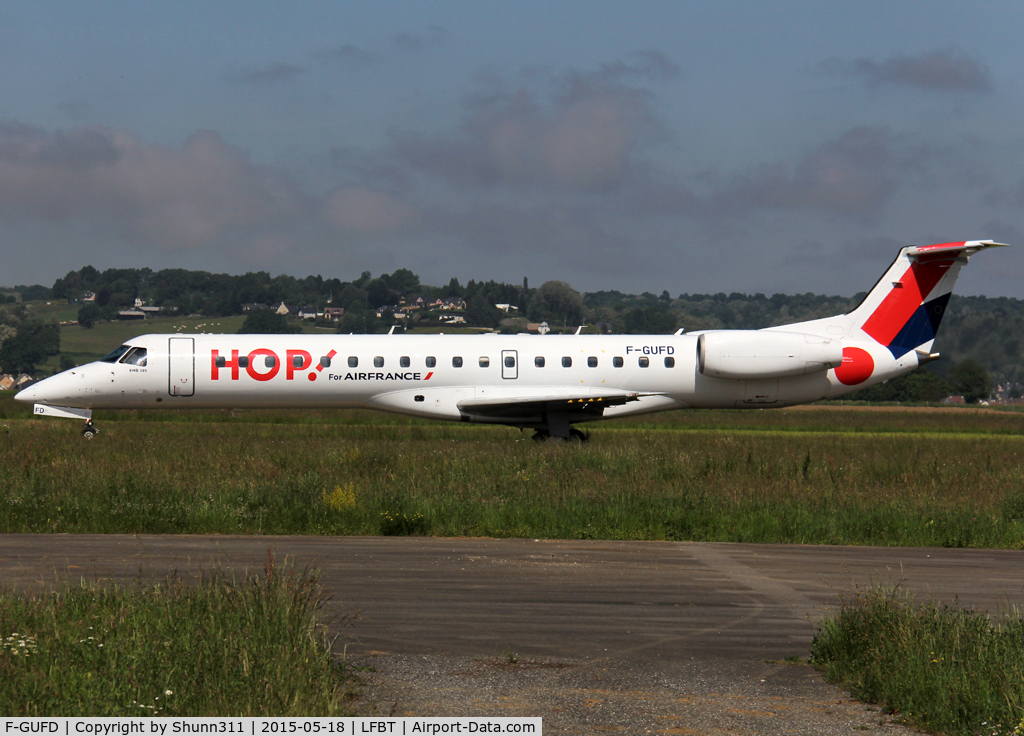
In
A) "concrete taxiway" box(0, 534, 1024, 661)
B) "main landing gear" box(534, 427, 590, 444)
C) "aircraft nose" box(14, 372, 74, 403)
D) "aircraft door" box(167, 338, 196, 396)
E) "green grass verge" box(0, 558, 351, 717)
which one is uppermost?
"aircraft door" box(167, 338, 196, 396)

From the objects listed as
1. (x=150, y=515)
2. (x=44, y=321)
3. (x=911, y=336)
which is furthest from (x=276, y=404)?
(x=44, y=321)

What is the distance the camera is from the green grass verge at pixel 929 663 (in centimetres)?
705

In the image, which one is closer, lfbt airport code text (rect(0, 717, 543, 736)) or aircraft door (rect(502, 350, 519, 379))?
lfbt airport code text (rect(0, 717, 543, 736))

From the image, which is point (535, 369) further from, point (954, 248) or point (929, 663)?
point (929, 663)

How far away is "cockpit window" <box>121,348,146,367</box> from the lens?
28.5 m

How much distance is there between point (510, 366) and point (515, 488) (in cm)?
1069

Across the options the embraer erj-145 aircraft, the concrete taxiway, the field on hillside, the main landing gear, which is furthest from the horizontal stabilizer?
the concrete taxiway

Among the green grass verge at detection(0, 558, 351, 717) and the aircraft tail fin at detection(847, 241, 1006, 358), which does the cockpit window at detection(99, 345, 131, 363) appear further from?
the green grass verge at detection(0, 558, 351, 717)

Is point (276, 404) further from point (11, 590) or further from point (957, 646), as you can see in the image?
point (957, 646)

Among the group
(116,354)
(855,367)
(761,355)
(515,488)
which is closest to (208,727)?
(515,488)

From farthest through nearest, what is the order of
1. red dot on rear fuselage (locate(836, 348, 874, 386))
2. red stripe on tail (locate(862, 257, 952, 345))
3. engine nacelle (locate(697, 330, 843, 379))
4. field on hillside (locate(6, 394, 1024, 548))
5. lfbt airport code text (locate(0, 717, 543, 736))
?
red stripe on tail (locate(862, 257, 952, 345)), red dot on rear fuselage (locate(836, 348, 874, 386)), engine nacelle (locate(697, 330, 843, 379)), field on hillside (locate(6, 394, 1024, 548)), lfbt airport code text (locate(0, 717, 543, 736))

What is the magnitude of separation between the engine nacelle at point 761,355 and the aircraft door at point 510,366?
4.97 metres

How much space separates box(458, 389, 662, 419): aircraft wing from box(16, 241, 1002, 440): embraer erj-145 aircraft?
0.17 feet

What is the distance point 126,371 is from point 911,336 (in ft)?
69.6
